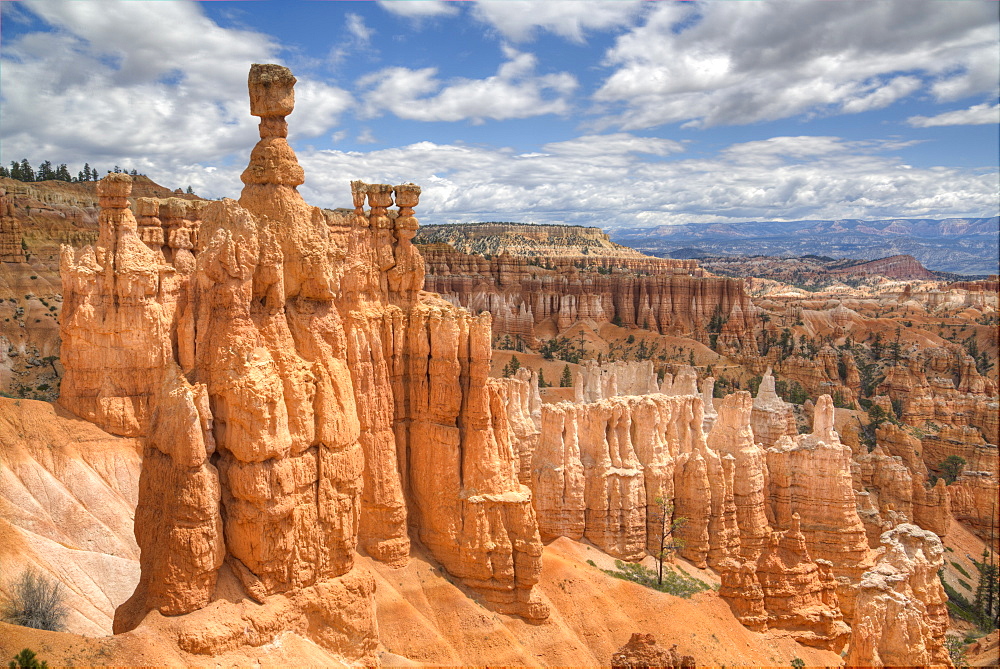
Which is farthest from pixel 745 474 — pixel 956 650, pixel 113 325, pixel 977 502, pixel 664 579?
pixel 113 325

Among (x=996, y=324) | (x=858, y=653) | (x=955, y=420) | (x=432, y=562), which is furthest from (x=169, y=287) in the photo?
(x=996, y=324)

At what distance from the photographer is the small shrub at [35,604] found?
17281 mm

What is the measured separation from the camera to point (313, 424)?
1381 cm

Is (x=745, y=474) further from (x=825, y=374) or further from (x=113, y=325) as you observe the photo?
(x=825, y=374)

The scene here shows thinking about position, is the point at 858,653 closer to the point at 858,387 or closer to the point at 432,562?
the point at 432,562

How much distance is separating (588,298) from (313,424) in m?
79.0

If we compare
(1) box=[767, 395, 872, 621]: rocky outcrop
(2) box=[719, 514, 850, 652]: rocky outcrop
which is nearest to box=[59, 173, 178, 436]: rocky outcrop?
(2) box=[719, 514, 850, 652]: rocky outcrop

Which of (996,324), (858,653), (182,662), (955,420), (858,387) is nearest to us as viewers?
(182,662)

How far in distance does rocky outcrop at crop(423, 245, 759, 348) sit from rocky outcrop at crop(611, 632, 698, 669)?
69408 millimetres

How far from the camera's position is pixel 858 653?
679 inches

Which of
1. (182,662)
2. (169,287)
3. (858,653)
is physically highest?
(169,287)

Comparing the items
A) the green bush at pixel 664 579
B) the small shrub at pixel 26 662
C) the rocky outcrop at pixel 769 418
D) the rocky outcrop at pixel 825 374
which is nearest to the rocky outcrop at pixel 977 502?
the rocky outcrop at pixel 769 418

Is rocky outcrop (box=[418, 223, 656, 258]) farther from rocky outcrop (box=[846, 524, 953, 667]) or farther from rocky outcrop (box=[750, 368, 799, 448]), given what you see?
rocky outcrop (box=[846, 524, 953, 667])

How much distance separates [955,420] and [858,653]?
47.9m
